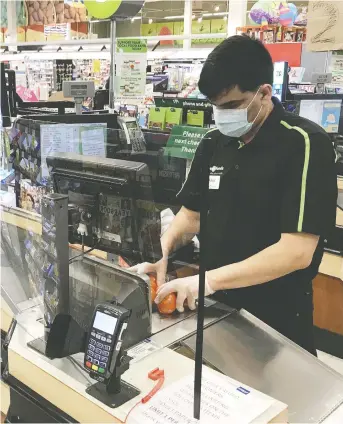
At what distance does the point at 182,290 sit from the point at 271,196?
1.42 ft

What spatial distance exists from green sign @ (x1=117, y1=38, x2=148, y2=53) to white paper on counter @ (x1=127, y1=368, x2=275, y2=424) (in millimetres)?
3549

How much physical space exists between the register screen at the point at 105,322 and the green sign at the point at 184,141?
4.29 feet

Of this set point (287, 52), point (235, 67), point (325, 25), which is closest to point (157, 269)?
point (235, 67)

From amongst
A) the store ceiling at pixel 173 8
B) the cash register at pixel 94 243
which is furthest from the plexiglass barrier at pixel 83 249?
the store ceiling at pixel 173 8

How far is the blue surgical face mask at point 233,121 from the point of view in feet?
5.68

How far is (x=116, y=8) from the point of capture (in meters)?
3.98

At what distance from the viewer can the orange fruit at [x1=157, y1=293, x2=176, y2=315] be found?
1589 millimetres

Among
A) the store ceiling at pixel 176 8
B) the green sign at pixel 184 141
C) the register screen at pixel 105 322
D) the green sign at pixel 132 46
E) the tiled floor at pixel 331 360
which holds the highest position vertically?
the store ceiling at pixel 176 8

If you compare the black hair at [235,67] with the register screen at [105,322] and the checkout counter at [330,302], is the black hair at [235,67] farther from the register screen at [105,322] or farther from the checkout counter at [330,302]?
the checkout counter at [330,302]

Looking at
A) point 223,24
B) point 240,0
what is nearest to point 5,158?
point 240,0

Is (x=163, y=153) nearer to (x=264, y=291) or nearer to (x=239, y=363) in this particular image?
(x=264, y=291)

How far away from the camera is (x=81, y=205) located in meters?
1.44

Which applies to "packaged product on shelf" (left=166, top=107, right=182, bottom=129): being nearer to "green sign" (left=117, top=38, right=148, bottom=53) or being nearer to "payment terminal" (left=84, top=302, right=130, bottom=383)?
"green sign" (left=117, top=38, right=148, bottom=53)

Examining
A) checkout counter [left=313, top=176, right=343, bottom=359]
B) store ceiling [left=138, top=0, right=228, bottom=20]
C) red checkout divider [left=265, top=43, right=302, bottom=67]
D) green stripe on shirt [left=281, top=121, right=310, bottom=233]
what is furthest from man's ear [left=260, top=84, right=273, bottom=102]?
store ceiling [left=138, top=0, right=228, bottom=20]
